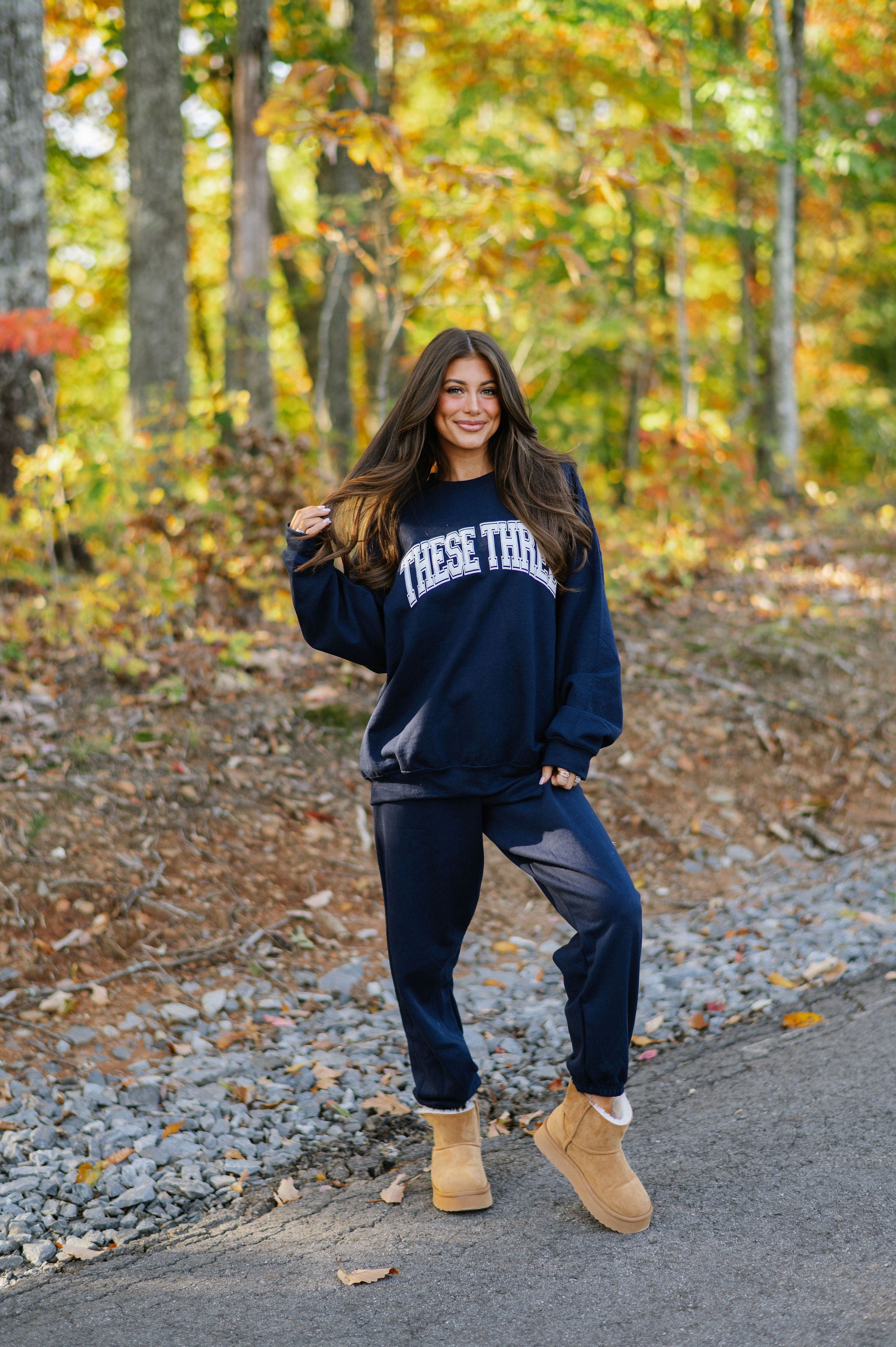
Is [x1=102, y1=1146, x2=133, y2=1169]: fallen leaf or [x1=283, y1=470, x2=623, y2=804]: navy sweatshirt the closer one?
[x1=283, y1=470, x2=623, y2=804]: navy sweatshirt

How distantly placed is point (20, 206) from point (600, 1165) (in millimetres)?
7283

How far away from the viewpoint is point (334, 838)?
17.7 feet

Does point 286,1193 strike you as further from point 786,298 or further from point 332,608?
point 786,298

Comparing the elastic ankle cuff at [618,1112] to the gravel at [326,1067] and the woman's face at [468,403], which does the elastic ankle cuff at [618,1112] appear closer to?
the gravel at [326,1067]

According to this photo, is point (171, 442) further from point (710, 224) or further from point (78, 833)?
point (710, 224)

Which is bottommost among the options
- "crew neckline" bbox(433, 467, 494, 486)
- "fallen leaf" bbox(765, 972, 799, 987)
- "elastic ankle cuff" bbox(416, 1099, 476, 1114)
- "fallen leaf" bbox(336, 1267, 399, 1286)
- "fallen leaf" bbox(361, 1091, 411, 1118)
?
"fallen leaf" bbox(361, 1091, 411, 1118)

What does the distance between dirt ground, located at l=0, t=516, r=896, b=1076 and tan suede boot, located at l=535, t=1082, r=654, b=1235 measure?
1.68 metres

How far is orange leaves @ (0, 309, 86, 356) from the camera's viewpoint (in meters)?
6.74

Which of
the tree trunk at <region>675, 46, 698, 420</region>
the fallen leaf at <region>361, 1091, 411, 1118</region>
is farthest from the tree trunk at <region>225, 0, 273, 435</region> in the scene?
the fallen leaf at <region>361, 1091, 411, 1118</region>

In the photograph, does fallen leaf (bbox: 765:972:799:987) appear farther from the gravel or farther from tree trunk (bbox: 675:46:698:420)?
tree trunk (bbox: 675:46:698:420)

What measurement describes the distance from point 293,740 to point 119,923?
1.59 m

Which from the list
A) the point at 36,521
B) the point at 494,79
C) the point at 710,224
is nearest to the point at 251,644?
the point at 36,521

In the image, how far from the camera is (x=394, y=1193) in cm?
313

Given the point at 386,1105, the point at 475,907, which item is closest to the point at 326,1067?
the point at 386,1105
